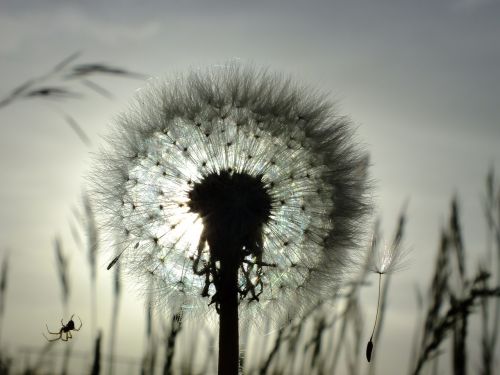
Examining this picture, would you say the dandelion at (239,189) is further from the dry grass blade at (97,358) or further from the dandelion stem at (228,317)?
the dry grass blade at (97,358)

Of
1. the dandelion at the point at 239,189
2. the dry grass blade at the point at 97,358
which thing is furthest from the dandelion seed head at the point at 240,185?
the dry grass blade at the point at 97,358

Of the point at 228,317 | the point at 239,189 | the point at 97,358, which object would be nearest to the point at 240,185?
the point at 239,189

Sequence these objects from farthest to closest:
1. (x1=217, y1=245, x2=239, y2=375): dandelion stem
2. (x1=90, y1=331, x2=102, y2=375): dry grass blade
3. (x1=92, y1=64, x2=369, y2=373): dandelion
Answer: (x1=92, y1=64, x2=369, y2=373): dandelion, (x1=217, y1=245, x2=239, y2=375): dandelion stem, (x1=90, y1=331, x2=102, y2=375): dry grass blade

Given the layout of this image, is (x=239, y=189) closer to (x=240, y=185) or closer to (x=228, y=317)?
(x=240, y=185)

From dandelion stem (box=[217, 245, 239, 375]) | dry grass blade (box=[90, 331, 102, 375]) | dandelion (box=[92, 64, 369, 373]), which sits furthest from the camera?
dandelion (box=[92, 64, 369, 373])

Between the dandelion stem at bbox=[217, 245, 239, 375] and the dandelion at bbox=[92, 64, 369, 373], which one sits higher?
the dandelion at bbox=[92, 64, 369, 373]

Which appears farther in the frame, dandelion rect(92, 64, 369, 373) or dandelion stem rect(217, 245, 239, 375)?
dandelion rect(92, 64, 369, 373)

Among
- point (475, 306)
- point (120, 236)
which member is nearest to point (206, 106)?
point (120, 236)

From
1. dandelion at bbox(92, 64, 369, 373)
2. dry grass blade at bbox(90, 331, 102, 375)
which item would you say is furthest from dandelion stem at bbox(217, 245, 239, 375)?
dry grass blade at bbox(90, 331, 102, 375)

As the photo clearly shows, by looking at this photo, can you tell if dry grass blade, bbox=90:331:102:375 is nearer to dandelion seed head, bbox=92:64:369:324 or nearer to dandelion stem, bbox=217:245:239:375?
dandelion stem, bbox=217:245:239:375
